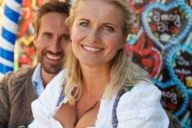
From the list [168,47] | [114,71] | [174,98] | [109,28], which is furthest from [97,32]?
[174,98]

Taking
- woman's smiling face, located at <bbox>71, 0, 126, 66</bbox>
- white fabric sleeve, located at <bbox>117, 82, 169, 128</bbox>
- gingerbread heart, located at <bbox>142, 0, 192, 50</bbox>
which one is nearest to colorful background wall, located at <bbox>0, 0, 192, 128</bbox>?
gingerbread heart, located at <bbox>142, 0, 192, 50</bbox>

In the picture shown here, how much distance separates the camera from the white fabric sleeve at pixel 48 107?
2.35 m

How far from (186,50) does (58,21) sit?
0.84 m

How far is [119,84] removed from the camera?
2189 mm

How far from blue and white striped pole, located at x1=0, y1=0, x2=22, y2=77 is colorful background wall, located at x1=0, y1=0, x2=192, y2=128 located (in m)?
0.02

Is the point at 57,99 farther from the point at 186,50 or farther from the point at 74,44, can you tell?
the point at 186,50

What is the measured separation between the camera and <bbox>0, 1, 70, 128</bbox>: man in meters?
2.89

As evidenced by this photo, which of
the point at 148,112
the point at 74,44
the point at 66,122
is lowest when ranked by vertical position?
the point at 66,122

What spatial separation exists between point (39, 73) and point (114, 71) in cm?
85

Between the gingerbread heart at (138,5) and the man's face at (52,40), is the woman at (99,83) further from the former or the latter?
the gingerbread heart at (138,5)

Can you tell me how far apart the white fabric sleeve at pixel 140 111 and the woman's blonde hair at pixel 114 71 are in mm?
102

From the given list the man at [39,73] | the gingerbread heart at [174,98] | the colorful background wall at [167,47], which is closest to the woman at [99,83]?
the man at [39,73]

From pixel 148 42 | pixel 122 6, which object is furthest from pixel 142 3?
pixel 122 6

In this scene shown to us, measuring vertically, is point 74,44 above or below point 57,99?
above
